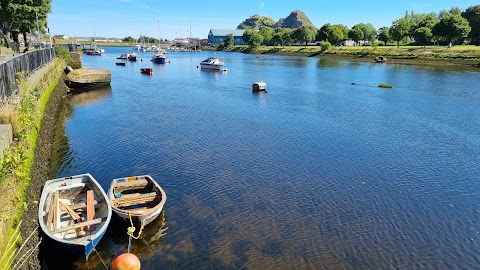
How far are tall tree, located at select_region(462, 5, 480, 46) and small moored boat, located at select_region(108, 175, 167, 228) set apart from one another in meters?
153

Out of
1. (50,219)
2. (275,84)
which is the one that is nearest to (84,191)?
(50,219)

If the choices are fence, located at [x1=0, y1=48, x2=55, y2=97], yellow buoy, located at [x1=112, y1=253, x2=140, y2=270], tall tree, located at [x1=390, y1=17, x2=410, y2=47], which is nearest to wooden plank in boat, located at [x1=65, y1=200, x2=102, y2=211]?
yellow buoy, located at [x1=112, y1=253, x2=140, y2=270]

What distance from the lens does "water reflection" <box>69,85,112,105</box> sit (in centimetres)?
4316

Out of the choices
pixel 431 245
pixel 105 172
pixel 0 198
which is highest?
pixel 0 198

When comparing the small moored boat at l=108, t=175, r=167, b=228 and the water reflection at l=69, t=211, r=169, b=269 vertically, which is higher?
the small moored boat at l=108, t=175, r=167, b=228

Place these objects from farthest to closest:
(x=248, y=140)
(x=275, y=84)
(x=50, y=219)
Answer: (x=275, y=84)
(x=248, y=140)
(x=50, y=219)

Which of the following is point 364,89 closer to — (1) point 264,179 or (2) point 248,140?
(2) point 248,140

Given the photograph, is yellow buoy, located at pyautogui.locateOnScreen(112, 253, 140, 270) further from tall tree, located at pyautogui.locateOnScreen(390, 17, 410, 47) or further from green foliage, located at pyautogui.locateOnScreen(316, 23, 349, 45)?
green foliage, located at pyautogui.locateOnScreen(316, 23, 349, 45)

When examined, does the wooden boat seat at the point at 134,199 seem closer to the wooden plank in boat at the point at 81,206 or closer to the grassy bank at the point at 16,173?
the wooden plank in boat at the point at 81,206

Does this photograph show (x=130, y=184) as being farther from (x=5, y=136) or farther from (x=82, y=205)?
(x=5, y=136)

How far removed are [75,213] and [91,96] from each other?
35.7m

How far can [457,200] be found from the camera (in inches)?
755

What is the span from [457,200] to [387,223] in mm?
5453

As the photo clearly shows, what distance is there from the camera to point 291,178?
21328mm
